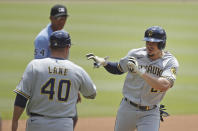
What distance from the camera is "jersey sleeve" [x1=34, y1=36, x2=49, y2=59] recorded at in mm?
5430

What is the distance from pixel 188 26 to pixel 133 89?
37.0 feet

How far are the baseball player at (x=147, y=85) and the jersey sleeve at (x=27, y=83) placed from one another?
1.34 metres

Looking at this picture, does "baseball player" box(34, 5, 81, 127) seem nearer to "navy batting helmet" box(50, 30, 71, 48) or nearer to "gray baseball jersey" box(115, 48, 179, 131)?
"gray baseball jersey" box(115, 48, 179, 131)

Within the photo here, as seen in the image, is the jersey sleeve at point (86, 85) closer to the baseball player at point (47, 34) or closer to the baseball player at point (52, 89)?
the baseball player at point (52, 89)

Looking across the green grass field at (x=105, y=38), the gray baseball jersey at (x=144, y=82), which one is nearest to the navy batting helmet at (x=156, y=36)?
the gray baseball jersey at (x=144, y=82)

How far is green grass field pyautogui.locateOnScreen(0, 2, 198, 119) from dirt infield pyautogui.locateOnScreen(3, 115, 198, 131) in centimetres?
42

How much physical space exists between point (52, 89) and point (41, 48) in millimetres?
1389

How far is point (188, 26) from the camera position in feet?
52.7

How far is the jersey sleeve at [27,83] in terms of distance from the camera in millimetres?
4176

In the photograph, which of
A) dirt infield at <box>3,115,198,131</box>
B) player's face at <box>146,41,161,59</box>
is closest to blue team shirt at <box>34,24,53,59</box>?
player's face at <box>146,41,161,59</box>

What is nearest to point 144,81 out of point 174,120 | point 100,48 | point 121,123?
point 121,123

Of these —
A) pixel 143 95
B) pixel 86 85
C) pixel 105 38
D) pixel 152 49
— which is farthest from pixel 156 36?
pixel 105 38

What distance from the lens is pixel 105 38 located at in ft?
47.3

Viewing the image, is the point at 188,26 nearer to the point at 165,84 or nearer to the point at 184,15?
the point at 184,15
